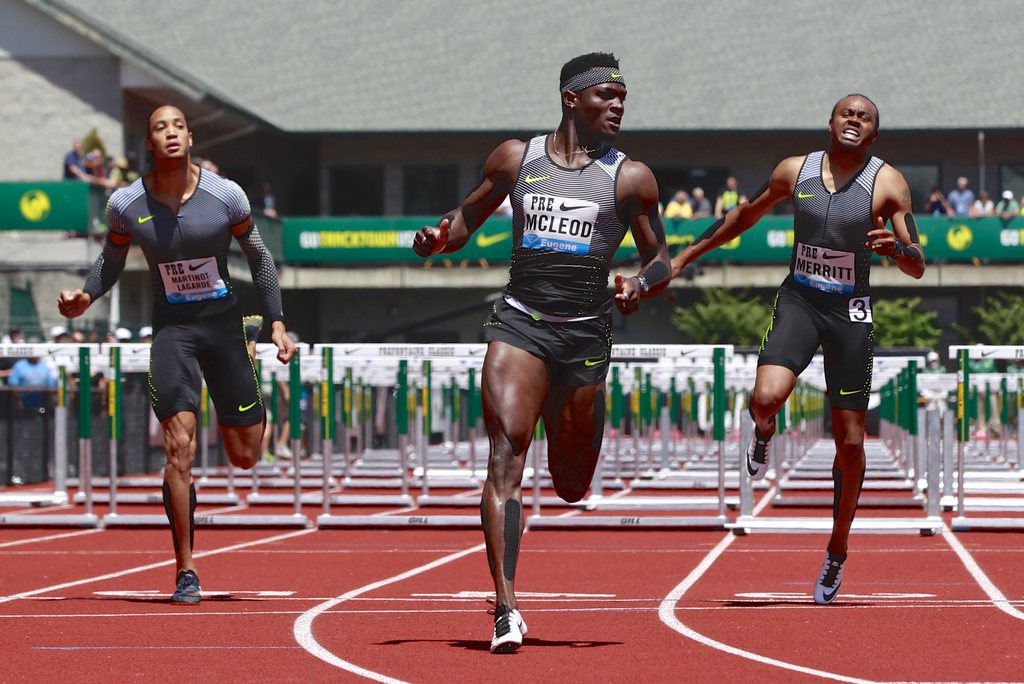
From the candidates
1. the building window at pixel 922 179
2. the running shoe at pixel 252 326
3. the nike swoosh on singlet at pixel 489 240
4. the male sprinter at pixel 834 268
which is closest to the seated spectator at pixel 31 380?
the running shoe at pixel 252 326

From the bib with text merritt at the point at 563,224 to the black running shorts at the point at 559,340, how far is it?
27 cm

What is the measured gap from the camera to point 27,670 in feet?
22.2

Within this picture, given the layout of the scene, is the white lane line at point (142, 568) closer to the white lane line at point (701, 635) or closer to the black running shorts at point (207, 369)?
the black running shorts at point (207, 369)

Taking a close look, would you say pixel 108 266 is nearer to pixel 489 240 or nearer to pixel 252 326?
pixel 252 326

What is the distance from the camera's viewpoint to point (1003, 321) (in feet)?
141

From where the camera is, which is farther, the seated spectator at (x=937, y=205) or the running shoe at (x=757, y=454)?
the seated spectator at (x=937, y=205)

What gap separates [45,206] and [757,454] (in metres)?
23.5

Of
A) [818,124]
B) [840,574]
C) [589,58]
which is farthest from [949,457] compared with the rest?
[818,124]

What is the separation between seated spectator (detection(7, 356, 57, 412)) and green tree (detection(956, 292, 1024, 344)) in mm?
24828

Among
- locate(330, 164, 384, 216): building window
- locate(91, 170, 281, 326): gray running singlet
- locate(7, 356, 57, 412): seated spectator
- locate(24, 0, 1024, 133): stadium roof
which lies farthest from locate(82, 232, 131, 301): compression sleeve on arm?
locate(330, 164, 384, 216): building window

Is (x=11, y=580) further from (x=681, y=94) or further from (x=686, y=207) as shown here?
(x=681, y=94)

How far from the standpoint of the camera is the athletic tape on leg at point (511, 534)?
283 inches

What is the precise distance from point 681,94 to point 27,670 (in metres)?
41.2

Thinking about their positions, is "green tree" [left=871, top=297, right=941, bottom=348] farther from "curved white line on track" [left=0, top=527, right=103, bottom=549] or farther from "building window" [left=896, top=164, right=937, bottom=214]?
"curved white line on track" [left=0, top=527, right=103, bottom=549]
